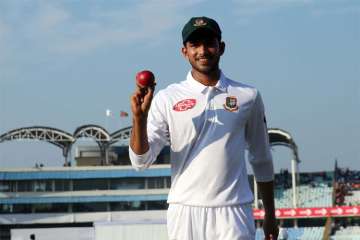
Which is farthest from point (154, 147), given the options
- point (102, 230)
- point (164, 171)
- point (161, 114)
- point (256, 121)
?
point (164, 171)

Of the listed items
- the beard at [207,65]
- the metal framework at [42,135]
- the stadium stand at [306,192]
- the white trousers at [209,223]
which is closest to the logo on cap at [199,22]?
the beard at [207,65]

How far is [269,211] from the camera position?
11.8 ft

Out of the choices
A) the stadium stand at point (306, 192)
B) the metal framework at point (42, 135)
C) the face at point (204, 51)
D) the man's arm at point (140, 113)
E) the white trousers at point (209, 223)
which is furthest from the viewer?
the stadium stand at point (306, 192)

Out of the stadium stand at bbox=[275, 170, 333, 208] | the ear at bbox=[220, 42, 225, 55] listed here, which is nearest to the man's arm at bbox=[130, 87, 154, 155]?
the ear at bbox=[220, 42, 225, 55]

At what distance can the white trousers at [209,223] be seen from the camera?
3244 millimetres

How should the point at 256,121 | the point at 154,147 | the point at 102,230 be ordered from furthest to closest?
the point at 102,230
the point at 256,121
the point at 154,147

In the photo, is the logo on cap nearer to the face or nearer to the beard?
the face

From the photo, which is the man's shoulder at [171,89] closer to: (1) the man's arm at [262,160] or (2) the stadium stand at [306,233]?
(1) the man's arm at [262,160]

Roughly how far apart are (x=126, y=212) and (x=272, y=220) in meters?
64.4

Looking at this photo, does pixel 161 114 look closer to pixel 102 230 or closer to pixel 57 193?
pixel 102 230

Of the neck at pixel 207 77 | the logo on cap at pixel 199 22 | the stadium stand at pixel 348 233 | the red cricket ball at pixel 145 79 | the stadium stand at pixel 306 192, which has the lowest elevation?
the stadium stand at pixel 348 233

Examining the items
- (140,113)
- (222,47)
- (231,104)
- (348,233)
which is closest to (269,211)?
(231,104)

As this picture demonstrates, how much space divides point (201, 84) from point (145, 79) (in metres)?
0.42

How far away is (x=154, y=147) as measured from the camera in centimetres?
328
